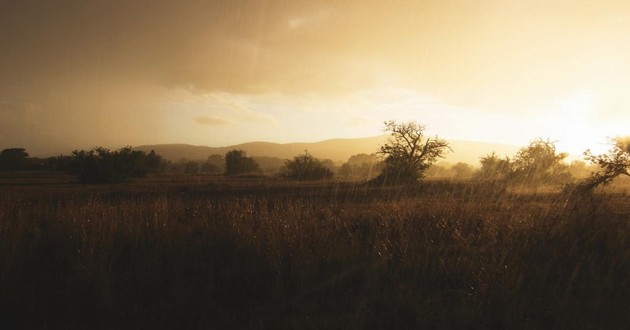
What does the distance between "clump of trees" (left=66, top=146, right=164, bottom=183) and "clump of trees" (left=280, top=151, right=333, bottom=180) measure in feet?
63.4

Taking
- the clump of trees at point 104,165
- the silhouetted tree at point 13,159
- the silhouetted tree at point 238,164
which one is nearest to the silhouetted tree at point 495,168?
the silhouetted tree at point 238,164

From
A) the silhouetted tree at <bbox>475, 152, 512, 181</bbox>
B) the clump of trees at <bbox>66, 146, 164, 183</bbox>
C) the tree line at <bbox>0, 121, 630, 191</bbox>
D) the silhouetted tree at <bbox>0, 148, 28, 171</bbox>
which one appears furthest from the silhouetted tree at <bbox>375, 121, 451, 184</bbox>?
the silhouetted tree at <bbox>0, 148, 28, 171</bbox>

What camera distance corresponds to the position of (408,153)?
38.1m

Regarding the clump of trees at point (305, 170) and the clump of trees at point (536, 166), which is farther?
the clump of trees at point (305, 170)

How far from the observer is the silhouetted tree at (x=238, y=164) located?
195 feet

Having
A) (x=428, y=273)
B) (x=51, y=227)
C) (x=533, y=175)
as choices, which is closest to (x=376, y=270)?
(x=428, y=273)

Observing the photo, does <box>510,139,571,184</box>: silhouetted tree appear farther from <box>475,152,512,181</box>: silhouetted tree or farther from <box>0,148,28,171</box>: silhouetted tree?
<box>0,148,28,171</box>: silhouetted tree

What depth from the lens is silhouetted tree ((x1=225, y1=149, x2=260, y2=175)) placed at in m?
59.4

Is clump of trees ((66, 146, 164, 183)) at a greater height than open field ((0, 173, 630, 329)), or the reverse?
clump of trees ((66, 146, 164, 183))

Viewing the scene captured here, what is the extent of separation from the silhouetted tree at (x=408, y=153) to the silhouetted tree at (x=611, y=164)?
15.0 metres

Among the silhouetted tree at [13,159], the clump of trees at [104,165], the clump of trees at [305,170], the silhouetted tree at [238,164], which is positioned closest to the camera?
the clump of trees at [104,165]

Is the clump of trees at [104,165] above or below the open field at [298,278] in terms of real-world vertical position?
above

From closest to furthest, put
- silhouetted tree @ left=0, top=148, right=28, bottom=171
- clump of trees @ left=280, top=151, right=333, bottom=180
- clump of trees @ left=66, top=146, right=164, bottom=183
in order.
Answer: clump of trees @ left=66, top=146, right=164, bottom=183, silhouetted tree @ left=0, top=148, right=28, bottom=171, clump of trees @ left=280, top=151, right=333, bottom=180

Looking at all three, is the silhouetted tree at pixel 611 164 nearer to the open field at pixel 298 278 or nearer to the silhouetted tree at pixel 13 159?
the open field at pixel 298 278
